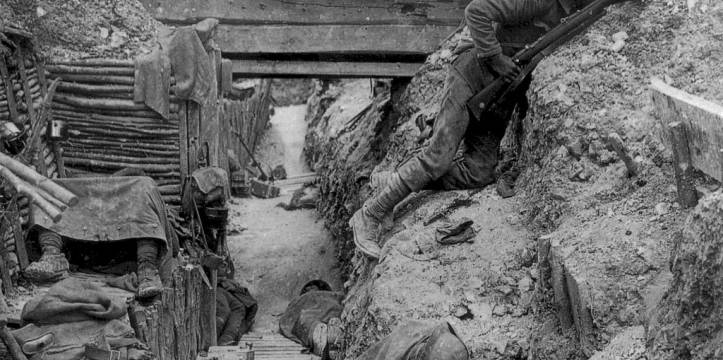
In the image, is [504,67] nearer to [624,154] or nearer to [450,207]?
[450,207]

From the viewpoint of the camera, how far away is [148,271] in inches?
353

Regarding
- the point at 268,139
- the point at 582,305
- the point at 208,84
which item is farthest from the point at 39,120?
the point at 268,139

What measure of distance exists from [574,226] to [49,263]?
4.05m

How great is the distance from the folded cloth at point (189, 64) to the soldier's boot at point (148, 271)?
1992 millimetres

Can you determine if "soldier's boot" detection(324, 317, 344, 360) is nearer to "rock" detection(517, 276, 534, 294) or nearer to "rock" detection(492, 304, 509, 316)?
"rock" detection(492, 304, 509, 316)

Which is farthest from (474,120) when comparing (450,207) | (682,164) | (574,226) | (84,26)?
(84,26)

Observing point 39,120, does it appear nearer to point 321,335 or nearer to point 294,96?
point 321,335

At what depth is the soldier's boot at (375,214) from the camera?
9.43m

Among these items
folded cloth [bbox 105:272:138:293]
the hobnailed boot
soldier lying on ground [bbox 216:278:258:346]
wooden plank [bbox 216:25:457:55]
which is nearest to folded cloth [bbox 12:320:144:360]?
the hobnailed boot

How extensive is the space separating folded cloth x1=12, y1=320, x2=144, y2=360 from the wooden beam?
231 inches

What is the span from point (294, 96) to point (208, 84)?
16.2 metres

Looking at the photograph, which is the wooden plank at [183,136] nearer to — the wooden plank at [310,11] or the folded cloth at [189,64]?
the folded cloth at [189,64]

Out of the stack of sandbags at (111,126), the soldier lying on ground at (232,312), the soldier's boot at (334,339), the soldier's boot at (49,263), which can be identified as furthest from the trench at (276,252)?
the soldier's boot at (49,263)

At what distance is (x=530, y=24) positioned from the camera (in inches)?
363
